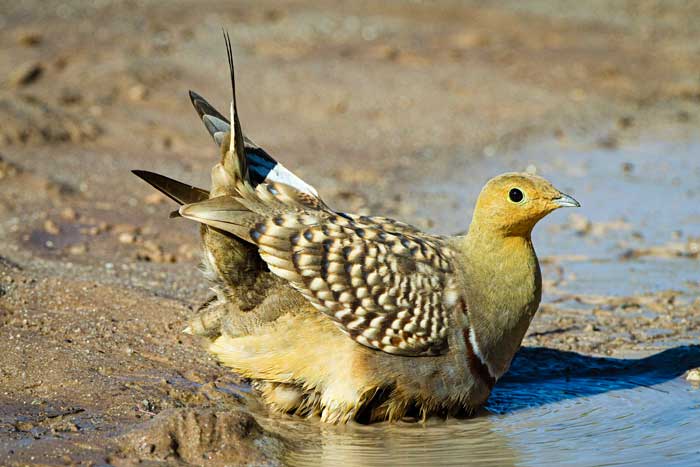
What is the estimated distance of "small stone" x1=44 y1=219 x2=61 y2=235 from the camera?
8203 mm

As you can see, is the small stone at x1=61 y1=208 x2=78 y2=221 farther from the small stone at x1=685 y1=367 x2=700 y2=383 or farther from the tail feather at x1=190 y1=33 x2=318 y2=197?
the small stone at x1=685 y1=367 x2=700 y2=383

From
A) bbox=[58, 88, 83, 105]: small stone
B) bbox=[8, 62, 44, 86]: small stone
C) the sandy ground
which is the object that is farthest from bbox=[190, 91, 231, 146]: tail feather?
bbox=[8, 62, 44, 86]: small stone

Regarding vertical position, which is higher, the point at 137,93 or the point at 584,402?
the point at 137,93

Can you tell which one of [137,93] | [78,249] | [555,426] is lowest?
[78,249]

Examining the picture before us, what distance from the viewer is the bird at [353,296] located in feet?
17.9

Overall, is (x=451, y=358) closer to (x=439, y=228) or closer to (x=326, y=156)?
(x=439, y=228)

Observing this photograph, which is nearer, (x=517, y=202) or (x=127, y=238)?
(x=517, y=202)

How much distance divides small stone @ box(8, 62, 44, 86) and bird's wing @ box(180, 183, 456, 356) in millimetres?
7374

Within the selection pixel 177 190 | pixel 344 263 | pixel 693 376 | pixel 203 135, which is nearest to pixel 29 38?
pixel 203 135

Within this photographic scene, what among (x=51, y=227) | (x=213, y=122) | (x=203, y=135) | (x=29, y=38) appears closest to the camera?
(x=213, y=122)

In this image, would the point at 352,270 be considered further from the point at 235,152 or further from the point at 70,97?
the point at 70,97

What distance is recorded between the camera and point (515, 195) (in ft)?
18.9

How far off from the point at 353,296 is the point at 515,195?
3.46 feet

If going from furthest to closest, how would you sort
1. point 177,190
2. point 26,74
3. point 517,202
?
1. point 26,74
2. point 517,202
3. point 177,190
